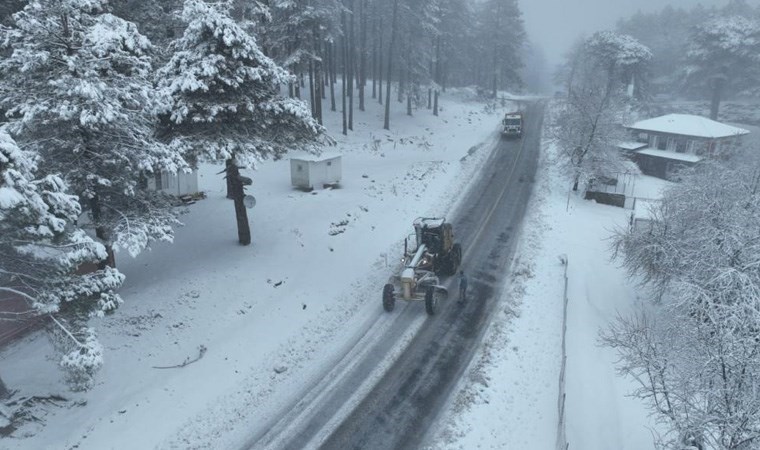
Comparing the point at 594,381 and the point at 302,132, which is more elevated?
the point at 302,132

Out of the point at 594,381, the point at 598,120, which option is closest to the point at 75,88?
the point at 594,381

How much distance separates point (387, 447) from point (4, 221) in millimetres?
9907

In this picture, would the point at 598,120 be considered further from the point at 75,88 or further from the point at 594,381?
the point at 75,88

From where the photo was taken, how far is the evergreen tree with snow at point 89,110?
43.5 feet

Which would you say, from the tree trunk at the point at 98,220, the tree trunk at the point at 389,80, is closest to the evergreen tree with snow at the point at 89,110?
the tree trunk at the point at 98,220

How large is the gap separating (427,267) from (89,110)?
13261mm

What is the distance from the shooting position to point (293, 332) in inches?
682

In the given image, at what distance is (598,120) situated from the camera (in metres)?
35.8

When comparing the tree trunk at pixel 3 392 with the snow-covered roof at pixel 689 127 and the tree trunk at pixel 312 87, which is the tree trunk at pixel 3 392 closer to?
the tree trunk at pixel 312 87

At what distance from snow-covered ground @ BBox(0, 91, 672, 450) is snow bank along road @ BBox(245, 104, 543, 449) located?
60 cm

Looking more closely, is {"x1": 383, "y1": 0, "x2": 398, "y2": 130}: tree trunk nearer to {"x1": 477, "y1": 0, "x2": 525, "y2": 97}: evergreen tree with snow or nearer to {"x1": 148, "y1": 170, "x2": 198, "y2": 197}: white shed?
{"x1": 148, "y1": 170, "x2": 198, "y2": 197}: white shed

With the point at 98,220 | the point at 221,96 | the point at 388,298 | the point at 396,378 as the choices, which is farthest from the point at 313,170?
the point at 396,378

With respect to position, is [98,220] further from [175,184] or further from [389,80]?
[389,80]

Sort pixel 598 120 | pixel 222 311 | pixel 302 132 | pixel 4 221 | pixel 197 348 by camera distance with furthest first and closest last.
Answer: pixel 598 120
pixel 302 132
pixel 222 311
pixel 197 348
pixel 4 221
